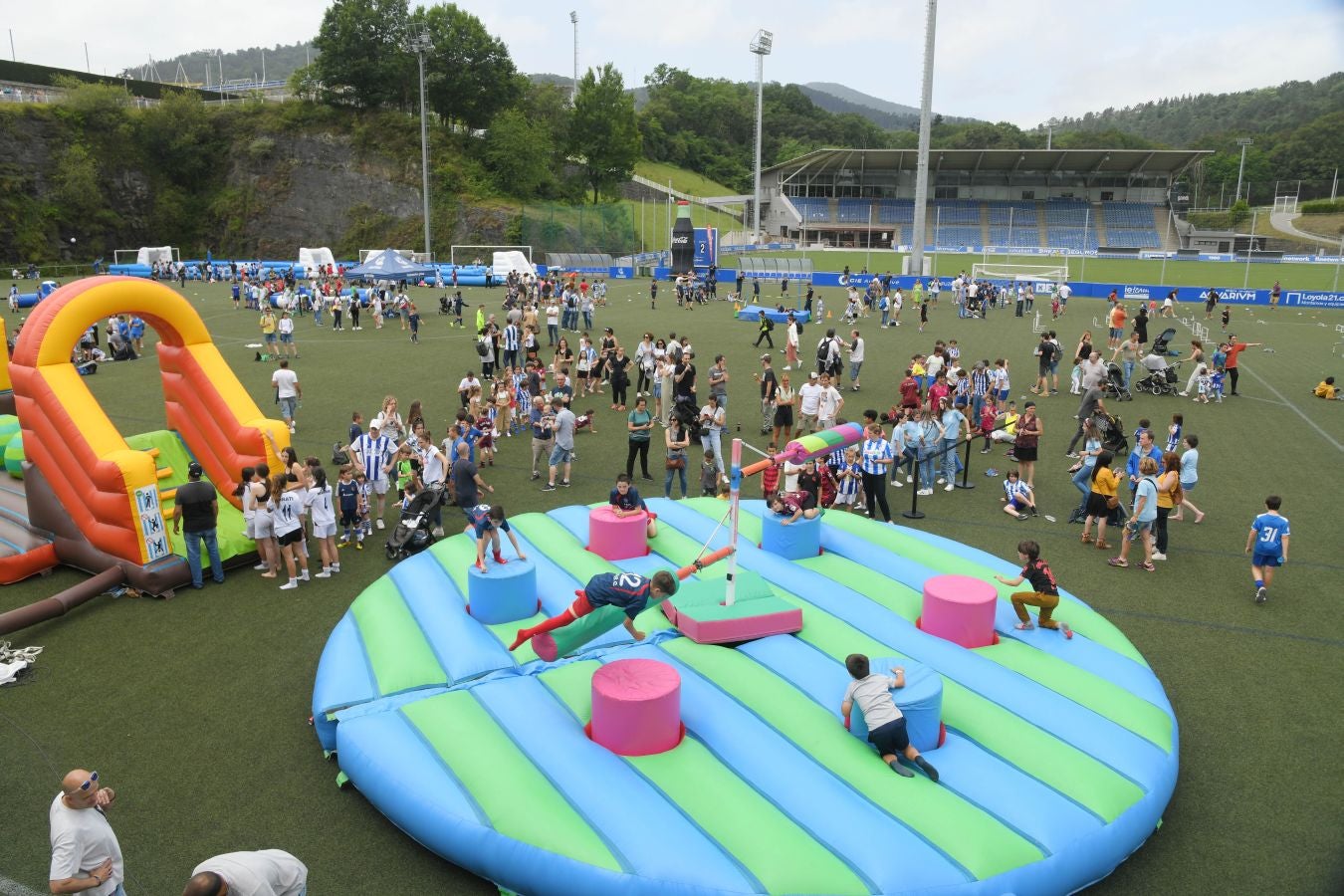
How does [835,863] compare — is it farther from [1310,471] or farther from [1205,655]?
[1310,471]

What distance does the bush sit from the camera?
6725 cm

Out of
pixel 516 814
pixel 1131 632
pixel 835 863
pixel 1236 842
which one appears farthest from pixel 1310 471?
pixel 516 814

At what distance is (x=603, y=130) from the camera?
6919 cm

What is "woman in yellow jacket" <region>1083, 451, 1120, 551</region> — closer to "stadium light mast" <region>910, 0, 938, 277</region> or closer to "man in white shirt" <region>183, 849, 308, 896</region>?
"man in white shirt" <region>183, 849, 308, 896</region>

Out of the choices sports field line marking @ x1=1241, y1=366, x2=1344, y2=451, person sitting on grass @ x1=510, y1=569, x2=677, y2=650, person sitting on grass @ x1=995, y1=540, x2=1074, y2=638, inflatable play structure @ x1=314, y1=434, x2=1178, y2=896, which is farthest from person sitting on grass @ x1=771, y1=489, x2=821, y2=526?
sports field line marking @ x1=1241, y1=366, x2=1344, y2=451

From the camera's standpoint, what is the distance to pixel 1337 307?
39.8 meters

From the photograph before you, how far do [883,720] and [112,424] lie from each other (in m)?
9.79

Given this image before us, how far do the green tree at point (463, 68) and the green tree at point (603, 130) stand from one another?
597 centimetres

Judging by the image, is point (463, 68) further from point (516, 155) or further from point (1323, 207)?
point (1323, 207)

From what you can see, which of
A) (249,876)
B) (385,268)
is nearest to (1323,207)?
(385,268)

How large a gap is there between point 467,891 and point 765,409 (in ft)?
38.4

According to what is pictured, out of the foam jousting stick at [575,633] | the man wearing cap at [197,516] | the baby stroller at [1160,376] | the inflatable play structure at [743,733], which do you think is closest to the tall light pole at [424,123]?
the baby stroller at [1160,376]

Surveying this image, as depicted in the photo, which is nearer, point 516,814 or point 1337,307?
point 516,814

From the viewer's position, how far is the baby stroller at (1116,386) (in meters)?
19.4
